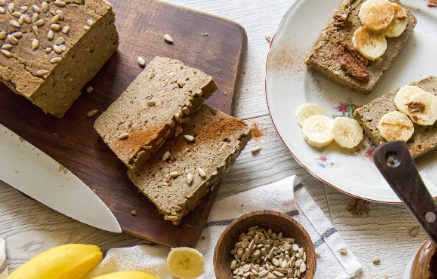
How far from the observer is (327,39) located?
7.88ft

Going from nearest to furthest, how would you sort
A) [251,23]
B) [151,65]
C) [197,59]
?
1. [151,65]
2. [197,59]
3. [251,23]

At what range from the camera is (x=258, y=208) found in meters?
2.32

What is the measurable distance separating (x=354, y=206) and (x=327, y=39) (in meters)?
1.14

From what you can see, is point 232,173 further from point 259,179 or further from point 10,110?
point 10,110

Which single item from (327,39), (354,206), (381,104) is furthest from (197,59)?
(354,206)

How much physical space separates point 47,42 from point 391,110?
7.16 ft

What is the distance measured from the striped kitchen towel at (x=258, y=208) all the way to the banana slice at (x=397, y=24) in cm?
119

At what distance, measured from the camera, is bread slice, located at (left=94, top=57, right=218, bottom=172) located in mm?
2098

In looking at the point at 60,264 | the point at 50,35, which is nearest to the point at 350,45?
the point at 50,35

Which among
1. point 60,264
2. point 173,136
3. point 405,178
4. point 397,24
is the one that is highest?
point 397,24

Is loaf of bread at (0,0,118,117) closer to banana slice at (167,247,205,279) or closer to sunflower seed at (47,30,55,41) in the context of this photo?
sunflower seed at (47,30,55,41)

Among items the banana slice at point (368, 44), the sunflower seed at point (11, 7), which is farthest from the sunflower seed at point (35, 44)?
the banana slice at point (368, 44)

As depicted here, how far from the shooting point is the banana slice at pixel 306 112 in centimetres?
233

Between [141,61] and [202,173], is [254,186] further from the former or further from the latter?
[141,61]
